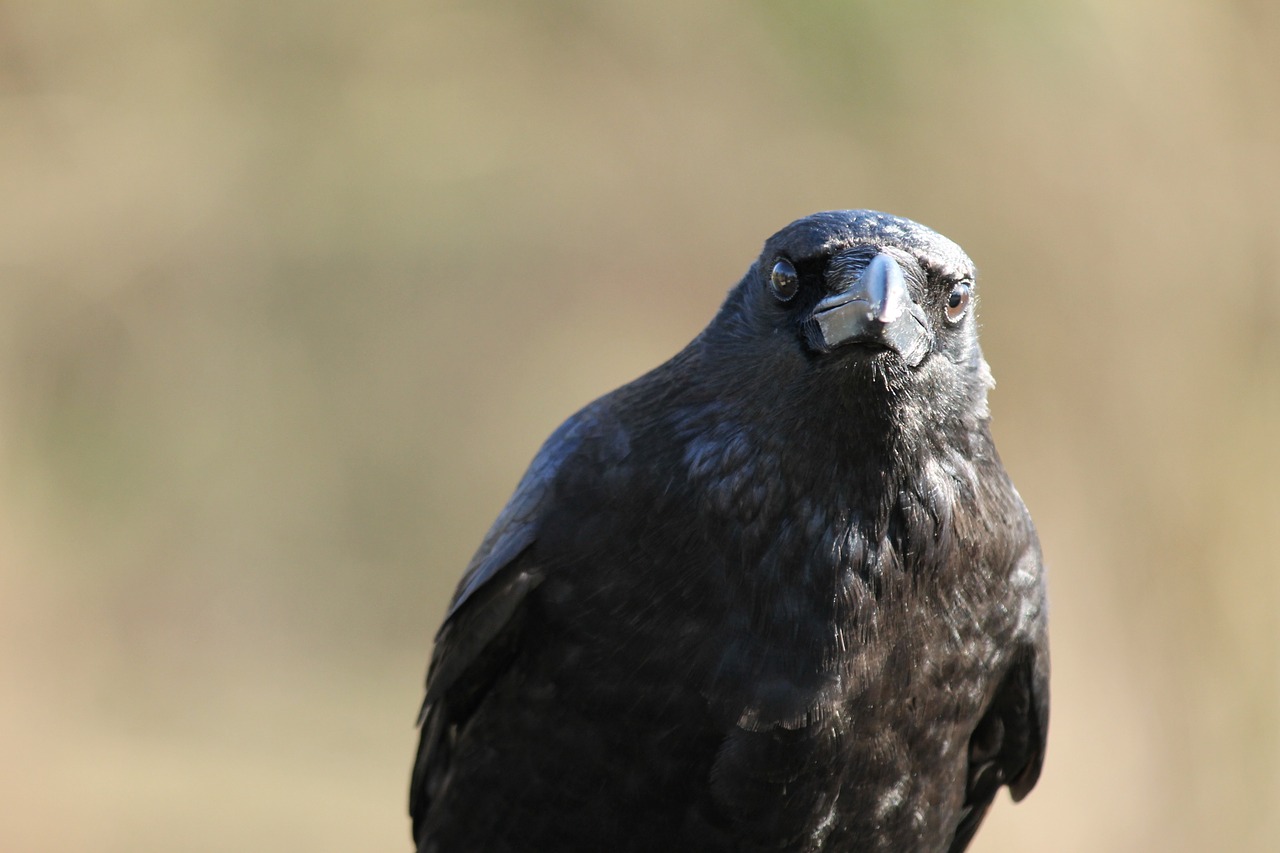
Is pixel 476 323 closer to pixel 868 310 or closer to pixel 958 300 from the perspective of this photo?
pixel 958 300

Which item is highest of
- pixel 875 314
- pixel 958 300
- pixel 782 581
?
pixel 958 300

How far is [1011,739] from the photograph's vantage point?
3.45m

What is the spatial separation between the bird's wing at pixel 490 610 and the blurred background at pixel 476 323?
405 cm

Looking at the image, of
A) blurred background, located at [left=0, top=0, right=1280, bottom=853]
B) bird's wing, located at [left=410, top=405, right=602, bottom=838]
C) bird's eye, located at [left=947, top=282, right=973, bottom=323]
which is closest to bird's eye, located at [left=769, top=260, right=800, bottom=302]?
bird's eye, located at [left=947, top=282, right=973, bottom=323]

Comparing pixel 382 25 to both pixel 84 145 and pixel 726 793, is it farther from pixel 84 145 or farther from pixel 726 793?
pixel 726 793

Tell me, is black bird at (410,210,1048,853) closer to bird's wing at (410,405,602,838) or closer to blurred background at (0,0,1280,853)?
bird's wing at (410,405,602,838)

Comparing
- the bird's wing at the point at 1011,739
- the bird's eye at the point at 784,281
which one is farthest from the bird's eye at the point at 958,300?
the bird's wing at the point at 1011,739

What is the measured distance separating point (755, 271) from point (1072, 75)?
4700mm

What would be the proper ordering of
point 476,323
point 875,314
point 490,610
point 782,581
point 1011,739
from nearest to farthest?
point 875,314
point 782,581
point 490,610
point 1011,739
point 476,323

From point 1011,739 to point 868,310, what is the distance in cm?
148

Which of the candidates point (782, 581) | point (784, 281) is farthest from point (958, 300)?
point (782, 581)

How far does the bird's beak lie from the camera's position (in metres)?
2.54

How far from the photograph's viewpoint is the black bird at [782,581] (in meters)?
2.75

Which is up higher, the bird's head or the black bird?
the bird's head
